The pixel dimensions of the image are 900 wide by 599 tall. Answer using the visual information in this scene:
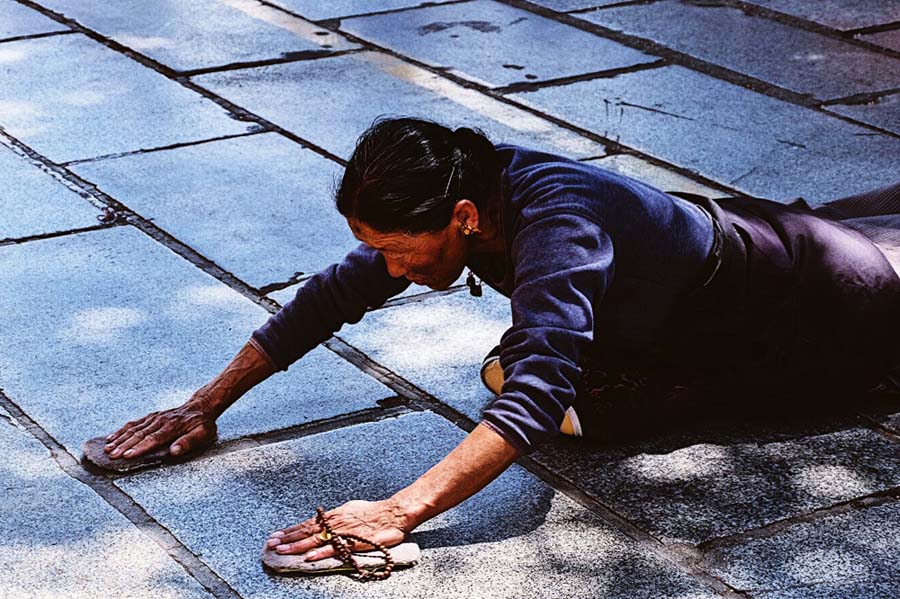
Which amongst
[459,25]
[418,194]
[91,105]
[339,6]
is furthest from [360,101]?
[418,194]

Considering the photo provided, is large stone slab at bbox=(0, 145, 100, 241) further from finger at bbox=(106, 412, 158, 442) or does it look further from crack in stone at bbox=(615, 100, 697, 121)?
crack in stone at bbox=(615, 100, 697, 121)

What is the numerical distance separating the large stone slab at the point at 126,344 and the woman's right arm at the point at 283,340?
0.12m

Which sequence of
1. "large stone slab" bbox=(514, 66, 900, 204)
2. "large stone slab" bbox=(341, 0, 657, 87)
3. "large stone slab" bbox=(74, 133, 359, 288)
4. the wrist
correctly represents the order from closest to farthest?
1. the wrist
2. "large stone slab" bbox=(74, 133, 359, 288)
3. "large stone slab" bbox=(514, 66, 900, 204)
4. "large stone slab" bbox=(341, 0, 657, 87)

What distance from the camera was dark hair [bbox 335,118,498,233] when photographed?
10.0 feet

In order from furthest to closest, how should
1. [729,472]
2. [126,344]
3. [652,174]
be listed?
[652,174] < [126,344] < [729,472]

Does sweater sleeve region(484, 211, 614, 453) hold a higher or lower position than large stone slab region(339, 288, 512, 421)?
higher

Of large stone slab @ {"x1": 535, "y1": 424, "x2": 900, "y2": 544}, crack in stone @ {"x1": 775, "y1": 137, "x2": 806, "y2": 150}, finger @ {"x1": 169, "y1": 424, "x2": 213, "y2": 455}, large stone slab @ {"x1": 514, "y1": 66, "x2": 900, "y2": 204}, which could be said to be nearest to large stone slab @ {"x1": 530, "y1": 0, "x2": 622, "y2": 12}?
large stone slab @ {"x1": 514, "y1": 66, "x2": 900, "y2": 204}

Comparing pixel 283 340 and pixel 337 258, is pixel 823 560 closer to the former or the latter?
pixel 283 340

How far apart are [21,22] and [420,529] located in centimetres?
470

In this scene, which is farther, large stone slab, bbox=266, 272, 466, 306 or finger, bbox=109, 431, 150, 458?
large stone slab, bbox=266, 272, 466, 306

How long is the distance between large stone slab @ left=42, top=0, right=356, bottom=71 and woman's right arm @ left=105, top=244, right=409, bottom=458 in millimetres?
3094

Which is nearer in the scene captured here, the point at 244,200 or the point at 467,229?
the point at 467,229

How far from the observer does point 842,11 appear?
7324mm

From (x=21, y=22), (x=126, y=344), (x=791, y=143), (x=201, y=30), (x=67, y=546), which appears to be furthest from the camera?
(x=21, y=22)
